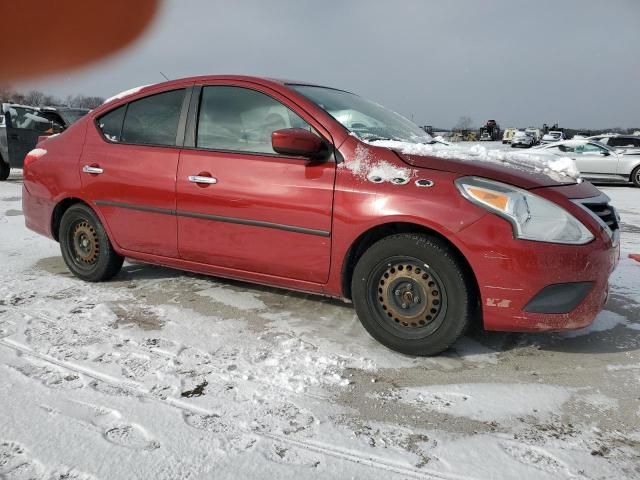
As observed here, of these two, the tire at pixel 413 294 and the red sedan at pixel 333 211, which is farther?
the tire at pixel 413 294

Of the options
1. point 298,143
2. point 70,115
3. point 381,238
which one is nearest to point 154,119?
point 298,143

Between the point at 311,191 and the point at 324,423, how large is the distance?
1.36m

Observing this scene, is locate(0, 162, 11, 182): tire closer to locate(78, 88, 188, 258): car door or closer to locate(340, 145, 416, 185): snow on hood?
locate(78, 88, 188, 258): car door

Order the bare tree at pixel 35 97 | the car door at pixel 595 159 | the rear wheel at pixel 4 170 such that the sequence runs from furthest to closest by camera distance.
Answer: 1. the bare tree at pixel 35 97
2. the car door at pixel 595 159
3. the rear wheel at pixel 4 170

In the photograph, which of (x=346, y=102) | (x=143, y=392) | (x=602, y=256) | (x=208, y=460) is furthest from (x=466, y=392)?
(x=346, y=102)

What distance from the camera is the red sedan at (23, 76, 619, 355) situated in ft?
8.80

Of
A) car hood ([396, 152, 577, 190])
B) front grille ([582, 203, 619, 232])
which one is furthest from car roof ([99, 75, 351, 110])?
front grille ([582, 203, 619, 232])

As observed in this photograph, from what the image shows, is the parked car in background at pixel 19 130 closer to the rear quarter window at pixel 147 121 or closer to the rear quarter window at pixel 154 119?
the rear quarter window at pixel 147 121

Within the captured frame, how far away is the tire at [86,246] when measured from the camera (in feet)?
13.6

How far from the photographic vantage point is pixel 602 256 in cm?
273

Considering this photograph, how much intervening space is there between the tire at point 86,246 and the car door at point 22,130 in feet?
27.1

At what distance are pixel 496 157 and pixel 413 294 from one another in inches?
37.3

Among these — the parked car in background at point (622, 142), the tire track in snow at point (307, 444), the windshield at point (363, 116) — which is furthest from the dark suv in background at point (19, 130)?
the parked car in background at point (622, 142)

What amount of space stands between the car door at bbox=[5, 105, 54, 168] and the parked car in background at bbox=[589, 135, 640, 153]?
14.4 metres
